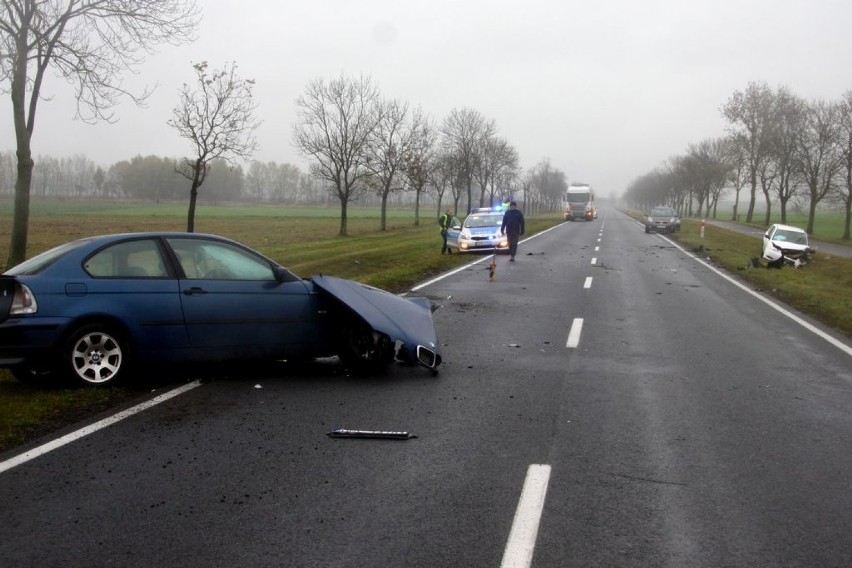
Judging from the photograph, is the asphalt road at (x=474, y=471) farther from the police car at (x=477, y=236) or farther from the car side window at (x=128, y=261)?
the police car at (x=477, y=236)

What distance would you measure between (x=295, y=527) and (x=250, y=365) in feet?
14.4

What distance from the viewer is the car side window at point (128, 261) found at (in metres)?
6.73

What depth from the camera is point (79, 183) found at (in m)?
136

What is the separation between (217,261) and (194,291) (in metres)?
0.47

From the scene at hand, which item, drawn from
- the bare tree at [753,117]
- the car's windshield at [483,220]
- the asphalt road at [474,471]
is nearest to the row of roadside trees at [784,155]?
the bare tree at [753,117]

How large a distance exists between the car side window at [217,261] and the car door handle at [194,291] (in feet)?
0.48

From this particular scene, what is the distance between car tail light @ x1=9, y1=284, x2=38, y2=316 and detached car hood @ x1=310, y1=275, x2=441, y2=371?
2548 mm

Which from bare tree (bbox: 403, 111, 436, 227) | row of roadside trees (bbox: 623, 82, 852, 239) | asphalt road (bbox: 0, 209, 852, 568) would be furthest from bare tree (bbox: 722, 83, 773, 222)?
asphalt road (bbox: 0, 209, 852, 568)

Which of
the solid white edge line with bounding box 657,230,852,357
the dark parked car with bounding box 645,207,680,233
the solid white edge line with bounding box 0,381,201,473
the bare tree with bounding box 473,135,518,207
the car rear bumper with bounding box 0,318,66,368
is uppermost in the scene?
the bare tree with bounding box 473,135,518,207

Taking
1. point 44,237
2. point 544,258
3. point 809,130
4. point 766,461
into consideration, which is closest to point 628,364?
point 766,461

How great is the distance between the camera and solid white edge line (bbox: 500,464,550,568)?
357 centimetres

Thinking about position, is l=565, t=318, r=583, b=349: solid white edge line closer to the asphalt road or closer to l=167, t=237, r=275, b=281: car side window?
the asphalt road

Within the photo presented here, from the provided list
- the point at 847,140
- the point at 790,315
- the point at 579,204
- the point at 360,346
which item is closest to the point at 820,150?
the point at 847,140

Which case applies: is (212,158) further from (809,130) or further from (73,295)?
(809,130)
